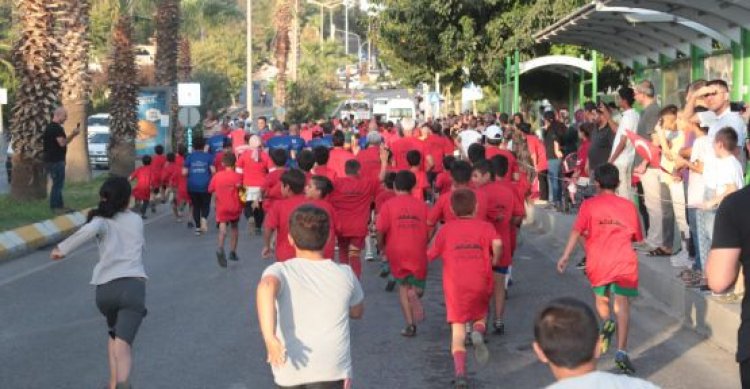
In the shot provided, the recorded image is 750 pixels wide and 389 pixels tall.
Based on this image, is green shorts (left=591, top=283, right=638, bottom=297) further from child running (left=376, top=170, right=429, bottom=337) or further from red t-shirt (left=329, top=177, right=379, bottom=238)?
red t-shirt (left=329, top=177, right=379, bottom=238)

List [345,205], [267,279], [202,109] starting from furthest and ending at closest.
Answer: [202,109], [345,205], [267,279]

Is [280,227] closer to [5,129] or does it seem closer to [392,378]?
[392,378]

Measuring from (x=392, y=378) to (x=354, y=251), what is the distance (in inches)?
132

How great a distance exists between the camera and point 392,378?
8.27 m

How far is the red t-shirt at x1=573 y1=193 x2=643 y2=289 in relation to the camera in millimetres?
8328

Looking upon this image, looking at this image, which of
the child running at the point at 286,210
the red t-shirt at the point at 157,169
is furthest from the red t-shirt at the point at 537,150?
the child running at the point at 286,210

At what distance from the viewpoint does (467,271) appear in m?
8.04

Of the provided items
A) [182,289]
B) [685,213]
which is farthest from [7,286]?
[685,213]

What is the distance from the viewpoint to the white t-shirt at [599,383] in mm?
3309

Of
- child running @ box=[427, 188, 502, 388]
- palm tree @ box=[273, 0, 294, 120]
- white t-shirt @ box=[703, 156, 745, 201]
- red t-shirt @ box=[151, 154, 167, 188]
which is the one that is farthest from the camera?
palm tree @ box=[273, 0, 294, 120]

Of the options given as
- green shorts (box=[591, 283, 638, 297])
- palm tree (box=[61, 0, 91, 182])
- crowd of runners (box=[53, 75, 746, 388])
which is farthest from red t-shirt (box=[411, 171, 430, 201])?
palm tree (box=[61, 0, 91, 182])

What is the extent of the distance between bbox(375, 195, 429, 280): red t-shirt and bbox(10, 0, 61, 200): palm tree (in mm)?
14904

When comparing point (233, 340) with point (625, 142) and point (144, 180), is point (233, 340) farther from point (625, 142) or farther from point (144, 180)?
point (144, 180)

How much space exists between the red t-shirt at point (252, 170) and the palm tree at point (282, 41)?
43.0 m
